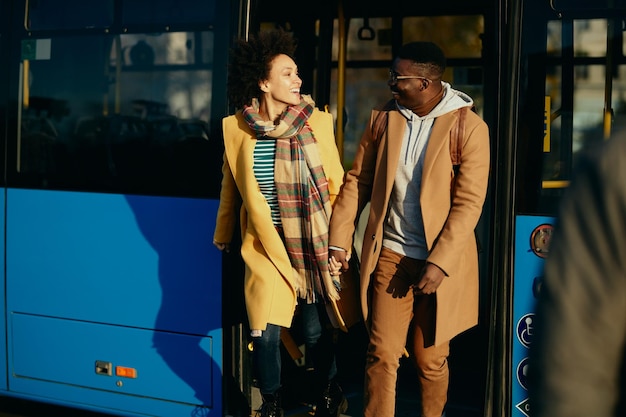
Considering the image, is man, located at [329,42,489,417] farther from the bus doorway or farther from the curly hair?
the bus doorway

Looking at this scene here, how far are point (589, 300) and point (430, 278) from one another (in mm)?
2921

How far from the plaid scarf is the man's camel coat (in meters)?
0.13

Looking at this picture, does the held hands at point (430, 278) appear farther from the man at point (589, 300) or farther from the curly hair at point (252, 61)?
the man at point (589, 300)

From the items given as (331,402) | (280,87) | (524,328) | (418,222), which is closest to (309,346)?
(331,402)

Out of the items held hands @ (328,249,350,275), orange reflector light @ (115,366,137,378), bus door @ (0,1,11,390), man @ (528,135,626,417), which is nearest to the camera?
man @ (528,135,626,417)

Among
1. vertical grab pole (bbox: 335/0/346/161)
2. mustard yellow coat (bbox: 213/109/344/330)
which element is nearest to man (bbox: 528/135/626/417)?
mustard yellow coat (bbox: 213/109/344/330)

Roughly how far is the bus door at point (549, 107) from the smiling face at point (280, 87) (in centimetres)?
103

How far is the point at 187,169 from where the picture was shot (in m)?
5.16

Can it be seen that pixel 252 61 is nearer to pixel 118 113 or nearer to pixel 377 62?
pixel 118 113

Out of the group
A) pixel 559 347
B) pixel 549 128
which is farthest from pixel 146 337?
pixel 559 347

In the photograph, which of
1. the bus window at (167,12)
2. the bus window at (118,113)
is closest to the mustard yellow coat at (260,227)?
the bus window at (118,113)

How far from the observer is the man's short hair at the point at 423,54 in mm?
4336

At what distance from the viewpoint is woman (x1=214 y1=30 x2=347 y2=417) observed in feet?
15.3

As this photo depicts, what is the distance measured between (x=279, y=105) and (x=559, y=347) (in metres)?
3.58
